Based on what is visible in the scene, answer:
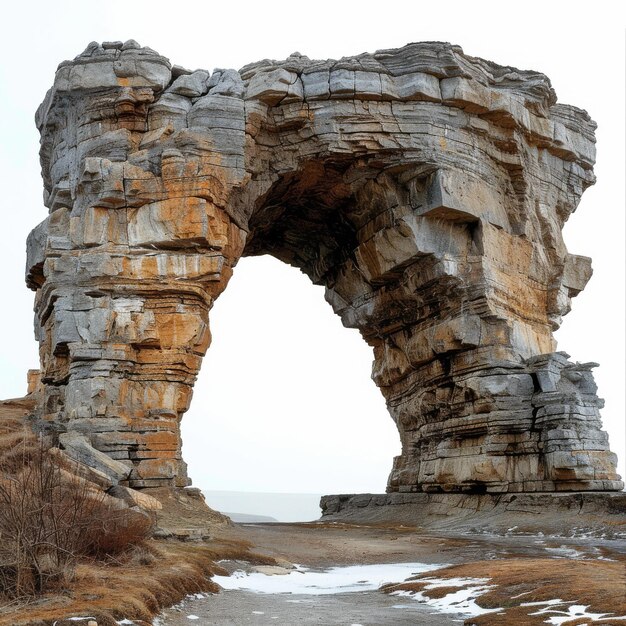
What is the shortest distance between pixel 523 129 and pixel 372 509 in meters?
13.6

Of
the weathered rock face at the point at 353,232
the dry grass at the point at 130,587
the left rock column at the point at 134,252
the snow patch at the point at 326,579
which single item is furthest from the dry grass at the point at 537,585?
the left rock column at the point at 134,252

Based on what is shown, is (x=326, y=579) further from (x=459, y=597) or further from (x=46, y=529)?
(x=46, y=529)

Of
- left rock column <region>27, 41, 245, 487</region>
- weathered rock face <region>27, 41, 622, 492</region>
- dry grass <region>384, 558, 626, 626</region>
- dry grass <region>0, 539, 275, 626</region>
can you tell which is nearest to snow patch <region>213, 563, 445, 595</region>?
dry grass <region>0, 539, 275, 626</region>

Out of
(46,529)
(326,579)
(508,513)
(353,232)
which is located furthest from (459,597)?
(353,232)

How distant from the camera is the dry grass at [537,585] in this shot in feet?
31.2

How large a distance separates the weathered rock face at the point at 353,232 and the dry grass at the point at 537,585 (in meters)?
9.23

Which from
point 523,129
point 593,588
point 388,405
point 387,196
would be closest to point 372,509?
point 388,405

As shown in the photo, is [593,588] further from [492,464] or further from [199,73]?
[199,73]

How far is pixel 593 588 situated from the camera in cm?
1034

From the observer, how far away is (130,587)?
10453mm

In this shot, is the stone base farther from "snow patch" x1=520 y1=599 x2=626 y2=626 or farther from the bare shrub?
the bare shrub

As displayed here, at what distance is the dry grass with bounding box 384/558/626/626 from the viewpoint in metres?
9.52

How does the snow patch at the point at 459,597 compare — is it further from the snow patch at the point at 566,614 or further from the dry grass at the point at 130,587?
the dry grass at the point at 130,587

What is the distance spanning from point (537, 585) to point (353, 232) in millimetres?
19473
